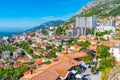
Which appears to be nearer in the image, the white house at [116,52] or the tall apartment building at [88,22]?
the white house at [116,52]

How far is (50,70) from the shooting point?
72.7 feet

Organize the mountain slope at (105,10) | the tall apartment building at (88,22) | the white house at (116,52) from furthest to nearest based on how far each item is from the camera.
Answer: the mountain slope at (105,10) < the tall apartment building at (88,22) < the white house at (116,52)

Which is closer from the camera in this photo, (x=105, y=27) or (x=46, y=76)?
(x=46, y=76)

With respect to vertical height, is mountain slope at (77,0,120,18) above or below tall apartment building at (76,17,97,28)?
above

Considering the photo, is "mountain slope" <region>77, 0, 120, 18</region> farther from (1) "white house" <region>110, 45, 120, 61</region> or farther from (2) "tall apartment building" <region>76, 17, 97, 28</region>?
(1) "white house" <region>110, 45, 120, 61</region>

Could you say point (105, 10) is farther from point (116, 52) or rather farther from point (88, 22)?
point (116, 52)

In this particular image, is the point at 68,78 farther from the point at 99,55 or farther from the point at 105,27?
the point at 105,27

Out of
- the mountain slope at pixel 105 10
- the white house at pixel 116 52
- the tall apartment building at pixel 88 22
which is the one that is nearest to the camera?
the white house at pixel 116 52

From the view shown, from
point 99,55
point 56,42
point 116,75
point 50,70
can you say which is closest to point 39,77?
point 50,70

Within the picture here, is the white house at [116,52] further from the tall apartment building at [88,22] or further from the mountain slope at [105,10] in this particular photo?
the mountain slope at [105,10]

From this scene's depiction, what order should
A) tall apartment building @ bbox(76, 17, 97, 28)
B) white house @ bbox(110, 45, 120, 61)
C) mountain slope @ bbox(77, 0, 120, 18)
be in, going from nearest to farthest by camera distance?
white house @ bbox(110, 45, 120, 61)
tall apartment building @ bbox(76, 17, 97, 28)
mountain slope @ bbox(77, 0, 120, 18)

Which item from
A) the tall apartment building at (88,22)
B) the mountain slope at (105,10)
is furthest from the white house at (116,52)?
the mountain slope at (105,10)

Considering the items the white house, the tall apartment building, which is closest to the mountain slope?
the tall apartment building

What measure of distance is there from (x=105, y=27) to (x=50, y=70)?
5452cm
